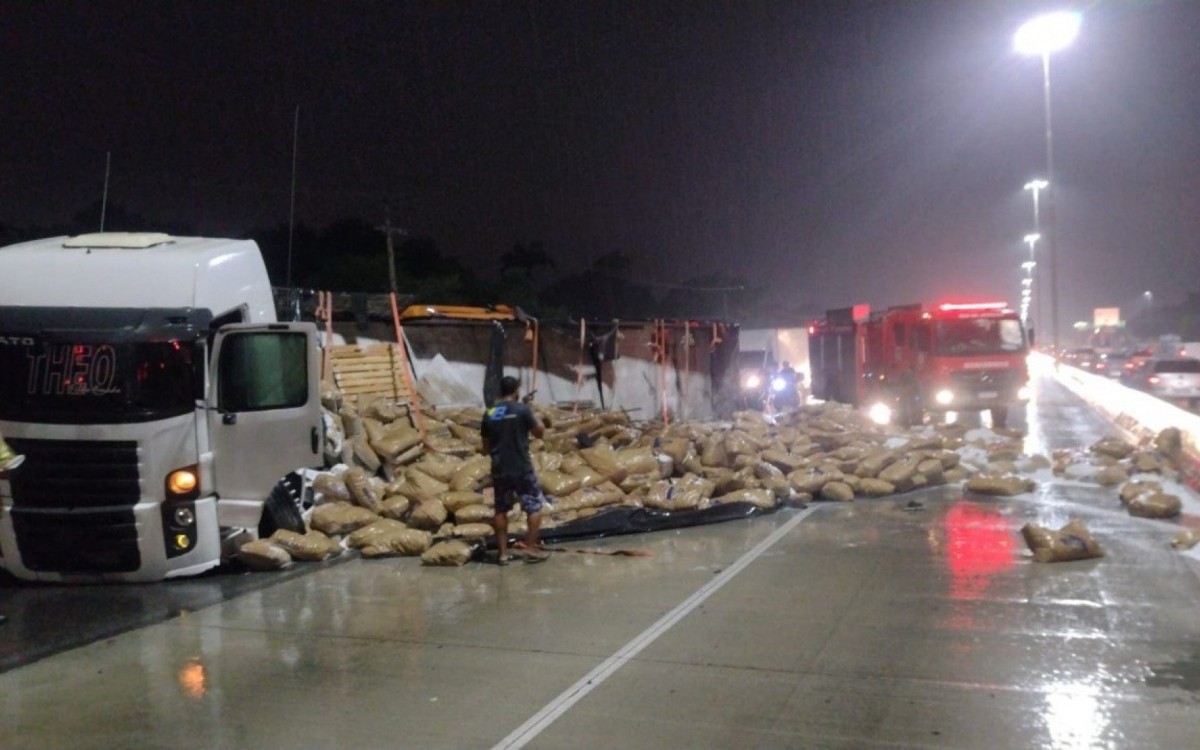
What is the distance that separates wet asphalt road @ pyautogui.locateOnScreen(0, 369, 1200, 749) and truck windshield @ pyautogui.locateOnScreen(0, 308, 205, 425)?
1.38 meters

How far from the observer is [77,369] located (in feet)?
25.0

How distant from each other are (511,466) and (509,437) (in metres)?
0.24

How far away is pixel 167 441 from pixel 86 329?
980 mm

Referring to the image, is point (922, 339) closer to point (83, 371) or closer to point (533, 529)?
point (533, 529)

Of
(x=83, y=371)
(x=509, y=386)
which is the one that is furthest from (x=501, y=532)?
(x=83, y=371)

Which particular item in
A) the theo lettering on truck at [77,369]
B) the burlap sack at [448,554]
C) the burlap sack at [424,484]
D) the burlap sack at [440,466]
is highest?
the theo lettering on truck at [77,369]

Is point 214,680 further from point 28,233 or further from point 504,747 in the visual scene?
point 28,233

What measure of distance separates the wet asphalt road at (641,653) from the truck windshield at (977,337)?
38.0ft

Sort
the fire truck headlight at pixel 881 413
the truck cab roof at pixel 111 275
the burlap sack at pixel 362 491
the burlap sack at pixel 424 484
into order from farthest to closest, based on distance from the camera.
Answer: the fire truck headlight at pixel 881 413, the burlap sack at pixel 424 484, the burlap sack at pixel 362 491, the truck cab roof at pixel 111 275

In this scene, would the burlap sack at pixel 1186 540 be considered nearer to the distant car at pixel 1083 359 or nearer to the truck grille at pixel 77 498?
the truck grille at pixel 77 498

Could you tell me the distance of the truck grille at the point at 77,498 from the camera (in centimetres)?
769

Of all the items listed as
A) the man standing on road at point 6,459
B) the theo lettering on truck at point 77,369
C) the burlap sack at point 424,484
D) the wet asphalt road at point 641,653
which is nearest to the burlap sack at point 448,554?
the wet asphalt road at point 641,653

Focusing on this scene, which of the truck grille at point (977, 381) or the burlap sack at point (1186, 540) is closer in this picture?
the burlap sack at point (1186, 540)

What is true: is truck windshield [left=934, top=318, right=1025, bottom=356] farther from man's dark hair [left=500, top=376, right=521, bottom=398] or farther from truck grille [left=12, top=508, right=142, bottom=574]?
truck grille [left=12, top=508, right=142, bottom=574]
